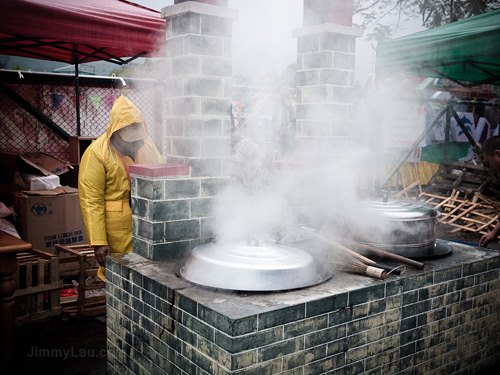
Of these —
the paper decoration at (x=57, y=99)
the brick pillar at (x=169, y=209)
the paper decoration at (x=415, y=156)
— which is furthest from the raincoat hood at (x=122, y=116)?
the paper decoration at (x=415, y=156)

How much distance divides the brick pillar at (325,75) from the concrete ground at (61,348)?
2.47 metres

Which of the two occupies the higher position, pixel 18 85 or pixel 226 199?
pixel 18 85

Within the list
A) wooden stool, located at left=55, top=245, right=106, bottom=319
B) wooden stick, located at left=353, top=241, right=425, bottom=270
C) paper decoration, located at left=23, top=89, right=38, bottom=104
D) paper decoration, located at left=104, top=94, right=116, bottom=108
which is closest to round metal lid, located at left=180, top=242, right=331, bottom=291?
wooden stick, located at left=353, top=241, right=425, bottom=270

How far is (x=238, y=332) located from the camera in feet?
7.34

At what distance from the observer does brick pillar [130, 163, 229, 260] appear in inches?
129

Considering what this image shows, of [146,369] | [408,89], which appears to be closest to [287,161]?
[146,369]

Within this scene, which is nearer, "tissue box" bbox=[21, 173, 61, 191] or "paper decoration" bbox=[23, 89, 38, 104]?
"tissue box" bbox=[21, 173, 61, 191]

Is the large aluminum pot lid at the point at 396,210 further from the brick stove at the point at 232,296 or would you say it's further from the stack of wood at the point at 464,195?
the stack of wood at the point at 464,195

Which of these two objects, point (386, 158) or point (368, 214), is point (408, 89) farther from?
point (368, 214)

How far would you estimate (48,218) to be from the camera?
233 inches

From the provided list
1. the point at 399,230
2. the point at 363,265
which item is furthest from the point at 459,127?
the point at 363,265

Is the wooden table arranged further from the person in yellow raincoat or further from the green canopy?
the green canopy

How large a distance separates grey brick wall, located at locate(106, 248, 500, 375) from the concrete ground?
2.08 feet

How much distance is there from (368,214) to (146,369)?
6.64 ft
